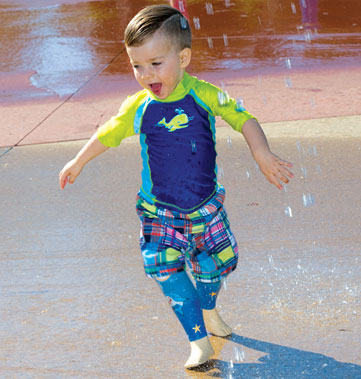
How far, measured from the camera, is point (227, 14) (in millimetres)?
10695

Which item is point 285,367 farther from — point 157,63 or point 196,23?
point 196,23

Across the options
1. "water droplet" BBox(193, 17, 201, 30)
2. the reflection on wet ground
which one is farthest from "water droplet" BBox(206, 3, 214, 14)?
"water droplet" BBox(193, 17, 201, 30)

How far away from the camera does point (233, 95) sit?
732 centimetres

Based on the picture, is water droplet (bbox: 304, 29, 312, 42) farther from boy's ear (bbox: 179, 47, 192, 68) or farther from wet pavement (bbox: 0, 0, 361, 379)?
boy's ear (bbox: 179, 47, 192, 68)

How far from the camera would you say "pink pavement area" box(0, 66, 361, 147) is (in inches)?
267

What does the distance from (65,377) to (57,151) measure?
325cm

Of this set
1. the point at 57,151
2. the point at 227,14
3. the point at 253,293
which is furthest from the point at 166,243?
the point at 227,14

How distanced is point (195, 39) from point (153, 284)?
19.0ft

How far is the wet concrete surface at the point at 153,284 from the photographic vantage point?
3391mm

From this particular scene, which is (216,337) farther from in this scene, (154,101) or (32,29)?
(32,29)

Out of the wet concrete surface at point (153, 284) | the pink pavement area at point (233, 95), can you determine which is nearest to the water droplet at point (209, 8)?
the pink pavement area at point (233, 95)

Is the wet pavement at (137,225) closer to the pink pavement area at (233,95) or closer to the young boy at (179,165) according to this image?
the pink pavement area at (233,95)

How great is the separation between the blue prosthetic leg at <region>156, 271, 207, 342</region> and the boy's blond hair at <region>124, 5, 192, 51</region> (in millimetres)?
930

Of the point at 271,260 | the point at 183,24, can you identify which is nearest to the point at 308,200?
the point at 271,260
